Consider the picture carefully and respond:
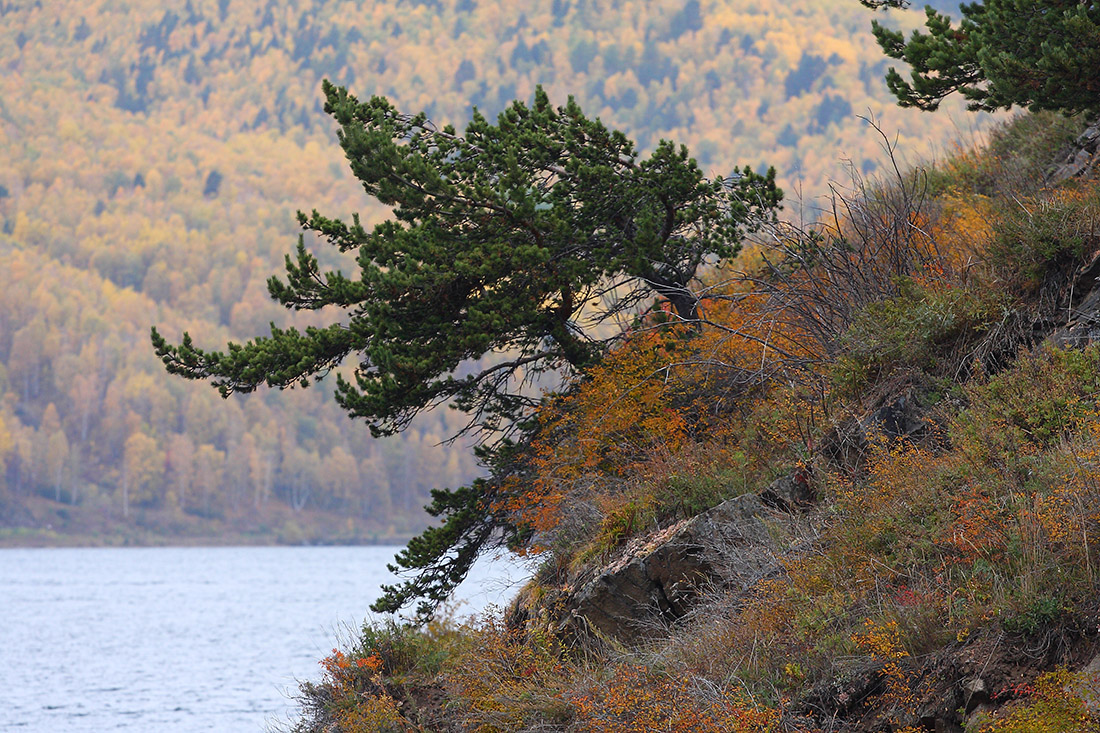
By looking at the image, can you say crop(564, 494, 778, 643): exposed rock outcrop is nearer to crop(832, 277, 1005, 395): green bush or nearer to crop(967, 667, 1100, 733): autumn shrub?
crop(832, 277, 1005, 395): green bush

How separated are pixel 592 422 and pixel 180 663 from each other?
36.3 m

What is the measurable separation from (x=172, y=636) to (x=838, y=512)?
52.2 m

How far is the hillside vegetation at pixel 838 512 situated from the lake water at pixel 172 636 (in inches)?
83.8

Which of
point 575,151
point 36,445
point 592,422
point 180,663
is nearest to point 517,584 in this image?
point 592,422

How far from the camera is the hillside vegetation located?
7.71 metres

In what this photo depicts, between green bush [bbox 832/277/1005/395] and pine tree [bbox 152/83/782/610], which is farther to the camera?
pine tree [bbox 152/83/782/610]

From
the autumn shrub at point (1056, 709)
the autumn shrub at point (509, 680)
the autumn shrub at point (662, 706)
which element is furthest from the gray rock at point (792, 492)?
the autumn shrub at point (1056, 709)

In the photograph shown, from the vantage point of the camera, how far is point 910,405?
36.2ft

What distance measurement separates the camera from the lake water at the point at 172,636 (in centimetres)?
3228

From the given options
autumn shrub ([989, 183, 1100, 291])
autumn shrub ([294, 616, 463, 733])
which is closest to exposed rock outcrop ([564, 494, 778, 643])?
autumn shrub ([989, 183, 1100, 291])

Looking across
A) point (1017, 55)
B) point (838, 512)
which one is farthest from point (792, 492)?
point (1017, 55)

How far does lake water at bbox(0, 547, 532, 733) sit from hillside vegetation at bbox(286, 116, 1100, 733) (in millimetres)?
2129

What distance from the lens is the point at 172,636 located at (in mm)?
56156

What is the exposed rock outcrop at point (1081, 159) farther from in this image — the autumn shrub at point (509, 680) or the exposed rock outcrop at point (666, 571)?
the autumn shrub at point (509, 680)
